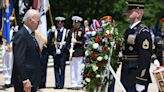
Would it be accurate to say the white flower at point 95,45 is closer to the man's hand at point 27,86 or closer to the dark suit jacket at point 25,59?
the dark suit jacket at point 25,59

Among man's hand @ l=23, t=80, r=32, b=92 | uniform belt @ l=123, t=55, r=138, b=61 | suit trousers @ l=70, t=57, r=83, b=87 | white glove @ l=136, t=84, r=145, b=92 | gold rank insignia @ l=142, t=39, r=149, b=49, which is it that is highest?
gold rank insignia @ l=142, t=39, r=149, b=49

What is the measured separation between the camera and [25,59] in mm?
6520

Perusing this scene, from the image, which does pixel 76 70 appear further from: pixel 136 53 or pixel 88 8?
pixel 88 8

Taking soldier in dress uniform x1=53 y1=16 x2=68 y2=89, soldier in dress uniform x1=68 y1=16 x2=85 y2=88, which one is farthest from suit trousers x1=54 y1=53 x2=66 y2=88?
soldier in dress uniform x1=68 y1=16 x2=85 y2=88

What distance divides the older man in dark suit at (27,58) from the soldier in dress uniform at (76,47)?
6.64 meters

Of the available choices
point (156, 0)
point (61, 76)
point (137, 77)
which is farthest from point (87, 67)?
point (156, 0)

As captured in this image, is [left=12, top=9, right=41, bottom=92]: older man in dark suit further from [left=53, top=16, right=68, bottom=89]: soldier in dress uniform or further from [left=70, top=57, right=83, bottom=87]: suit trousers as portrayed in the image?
[left=70, top=57, right=83, bottom=87]: suit trousers

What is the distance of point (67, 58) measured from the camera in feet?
45.1

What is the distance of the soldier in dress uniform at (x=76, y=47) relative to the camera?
13.4 meters

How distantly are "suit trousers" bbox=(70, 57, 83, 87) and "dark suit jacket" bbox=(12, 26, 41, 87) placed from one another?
676 centimetres

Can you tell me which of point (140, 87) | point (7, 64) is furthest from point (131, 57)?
point (7, 64)

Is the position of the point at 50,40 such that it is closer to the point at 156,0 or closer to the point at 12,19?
the point at 12,19

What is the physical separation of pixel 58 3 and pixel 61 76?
1149 cm

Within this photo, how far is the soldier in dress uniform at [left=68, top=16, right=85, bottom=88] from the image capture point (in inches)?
526
